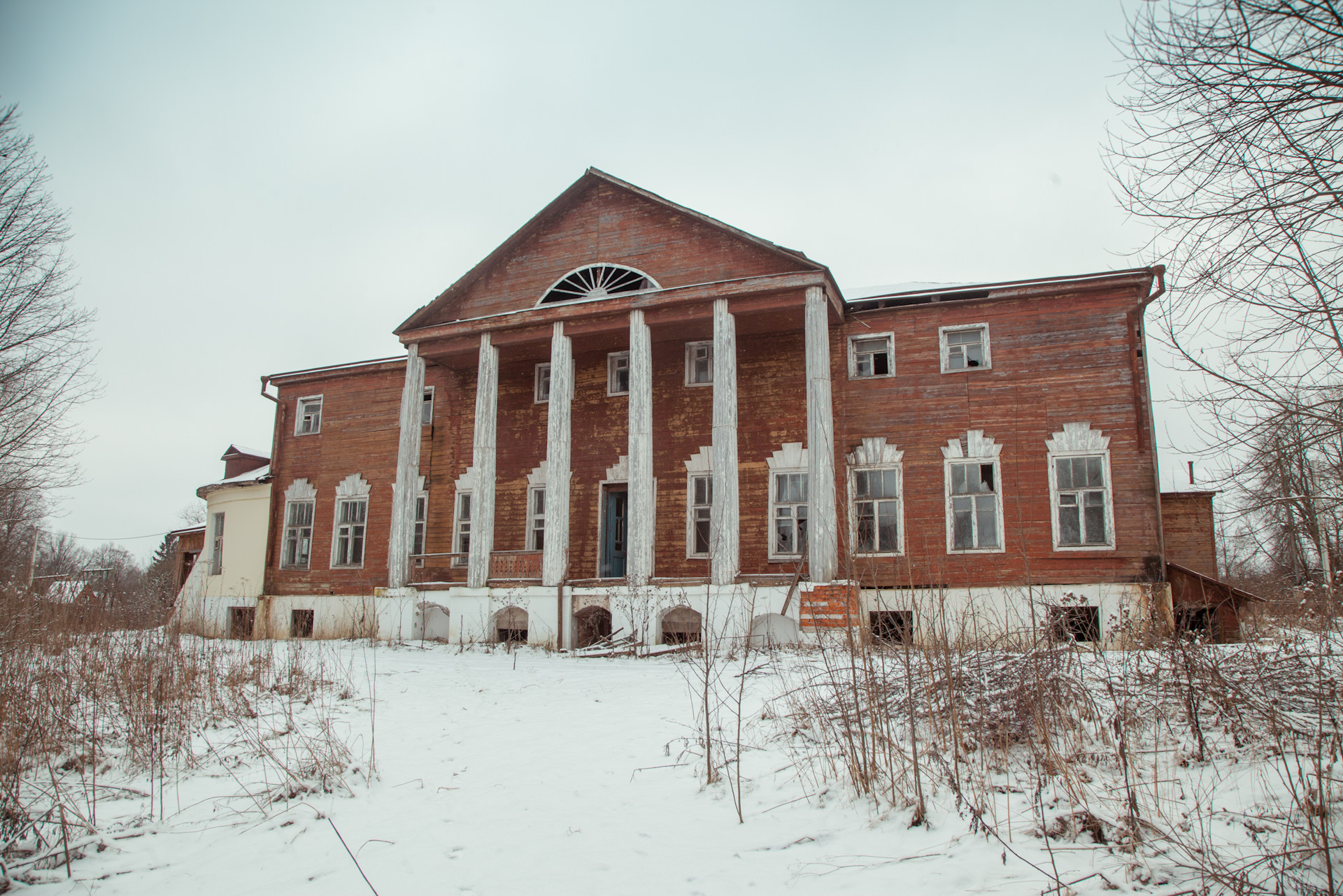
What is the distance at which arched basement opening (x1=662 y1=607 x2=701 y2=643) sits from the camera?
15.8m

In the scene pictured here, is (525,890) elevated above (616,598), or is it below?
below

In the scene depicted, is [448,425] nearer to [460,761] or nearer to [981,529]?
[981,529]

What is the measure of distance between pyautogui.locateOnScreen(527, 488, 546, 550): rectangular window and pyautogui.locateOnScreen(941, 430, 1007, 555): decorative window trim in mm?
8941

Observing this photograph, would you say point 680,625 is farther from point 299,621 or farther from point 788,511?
point 299,621

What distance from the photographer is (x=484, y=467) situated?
58.7ft

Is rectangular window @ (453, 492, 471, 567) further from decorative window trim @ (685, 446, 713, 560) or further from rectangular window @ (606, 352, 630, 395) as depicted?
decorative window trim @ (685, 446, 713, 560)

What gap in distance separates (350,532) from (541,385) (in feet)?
22.3

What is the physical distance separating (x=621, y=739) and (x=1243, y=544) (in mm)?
5766

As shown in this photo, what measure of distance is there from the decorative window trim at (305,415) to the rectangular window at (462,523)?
209 inches

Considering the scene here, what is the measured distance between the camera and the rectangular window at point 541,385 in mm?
20062

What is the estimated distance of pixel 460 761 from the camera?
7.10 metres

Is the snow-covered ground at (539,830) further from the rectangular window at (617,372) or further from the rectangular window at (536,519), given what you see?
the rectangular window at (617,372)

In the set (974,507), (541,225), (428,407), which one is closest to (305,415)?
(428,407)

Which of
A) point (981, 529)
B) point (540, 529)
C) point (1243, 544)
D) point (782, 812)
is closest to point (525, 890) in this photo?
point (782, 812)
